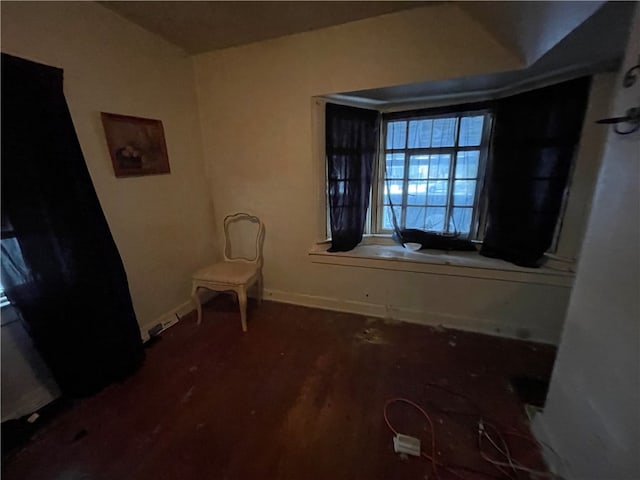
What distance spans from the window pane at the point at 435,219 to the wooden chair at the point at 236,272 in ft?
5.25

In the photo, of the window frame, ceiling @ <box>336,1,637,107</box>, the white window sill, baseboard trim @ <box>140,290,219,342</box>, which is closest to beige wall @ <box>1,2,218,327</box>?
baseboard trim @ <box>140,290,219,342</box>

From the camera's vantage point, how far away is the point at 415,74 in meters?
1.83

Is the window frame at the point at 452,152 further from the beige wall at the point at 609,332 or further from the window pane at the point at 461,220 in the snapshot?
the beige wall at the point at 609,332

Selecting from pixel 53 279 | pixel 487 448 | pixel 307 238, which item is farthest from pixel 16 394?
pixel 487 448

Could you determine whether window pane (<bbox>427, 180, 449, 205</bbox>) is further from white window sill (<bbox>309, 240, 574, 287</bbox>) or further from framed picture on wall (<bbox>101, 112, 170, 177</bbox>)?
framed picture on wall (<bbox>101, 112, 170, 177</bbox>)

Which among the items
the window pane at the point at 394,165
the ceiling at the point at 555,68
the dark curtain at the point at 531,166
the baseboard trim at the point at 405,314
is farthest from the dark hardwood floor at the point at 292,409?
the ceiling at the point at 555,68

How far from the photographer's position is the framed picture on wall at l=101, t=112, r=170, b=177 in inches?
69.2

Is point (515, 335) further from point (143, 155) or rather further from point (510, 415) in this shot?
point (143, 155)

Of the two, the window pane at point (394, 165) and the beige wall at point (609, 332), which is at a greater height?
the window pane at point (394, 165)

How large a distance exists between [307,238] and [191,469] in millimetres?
1693

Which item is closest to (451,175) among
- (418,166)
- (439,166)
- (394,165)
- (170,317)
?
(439,166)

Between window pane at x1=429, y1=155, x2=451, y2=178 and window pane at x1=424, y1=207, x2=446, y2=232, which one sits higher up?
window pane at x1=429, y1=155, x2=451, y2=178

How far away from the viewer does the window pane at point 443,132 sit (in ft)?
7.63

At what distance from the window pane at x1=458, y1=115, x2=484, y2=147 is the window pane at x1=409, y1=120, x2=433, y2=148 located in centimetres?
26
